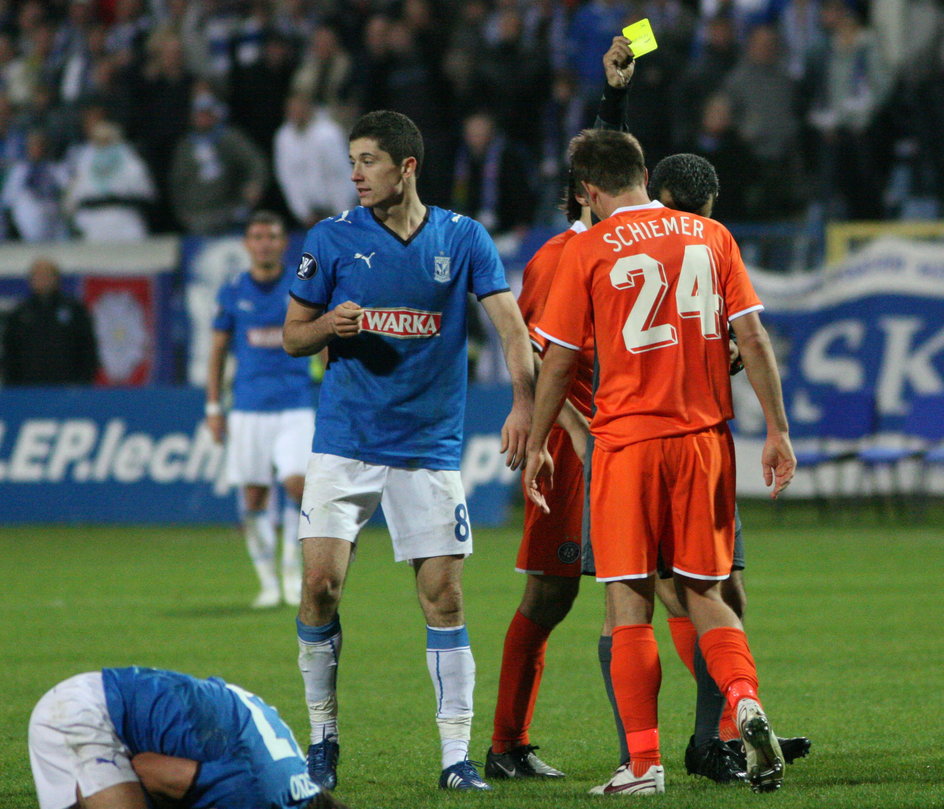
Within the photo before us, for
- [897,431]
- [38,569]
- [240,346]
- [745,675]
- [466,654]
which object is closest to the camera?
[745,675]

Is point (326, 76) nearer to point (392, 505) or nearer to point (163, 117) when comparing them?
point (163, 117)

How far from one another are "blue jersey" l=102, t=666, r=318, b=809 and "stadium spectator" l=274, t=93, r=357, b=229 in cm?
1386

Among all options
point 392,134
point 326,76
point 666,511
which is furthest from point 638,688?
point 326,76

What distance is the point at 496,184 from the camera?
695 inches

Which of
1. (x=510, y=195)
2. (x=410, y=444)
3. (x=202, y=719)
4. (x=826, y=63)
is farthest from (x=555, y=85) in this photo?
→ (x=202, y=719)

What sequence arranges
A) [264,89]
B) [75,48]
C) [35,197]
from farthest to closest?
[75,48] → [35,197] → [264,89]

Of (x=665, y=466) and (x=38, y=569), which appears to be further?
(x=38, y=569)

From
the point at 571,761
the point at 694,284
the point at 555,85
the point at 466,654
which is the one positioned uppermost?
the point at 555,85

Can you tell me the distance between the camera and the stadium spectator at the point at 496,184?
1759 centimetres

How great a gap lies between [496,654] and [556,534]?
9.43 ft

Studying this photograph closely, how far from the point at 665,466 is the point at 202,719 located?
6.04 feet

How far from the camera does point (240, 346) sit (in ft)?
36.2

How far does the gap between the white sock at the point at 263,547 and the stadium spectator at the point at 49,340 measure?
23.1ft

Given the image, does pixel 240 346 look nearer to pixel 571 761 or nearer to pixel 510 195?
pixel 571 761
